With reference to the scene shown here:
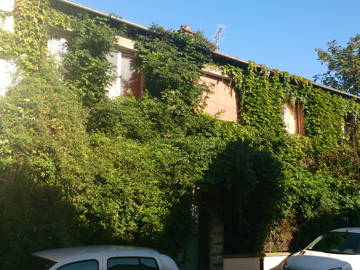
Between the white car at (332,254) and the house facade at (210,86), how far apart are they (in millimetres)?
2112

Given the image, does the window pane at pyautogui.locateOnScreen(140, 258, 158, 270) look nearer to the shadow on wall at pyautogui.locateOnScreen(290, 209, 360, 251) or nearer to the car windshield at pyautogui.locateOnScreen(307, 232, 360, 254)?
the car windshield at pyautogui.locateOnScreen(307, 232, 360, 254)

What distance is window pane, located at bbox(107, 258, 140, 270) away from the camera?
17.6 feet

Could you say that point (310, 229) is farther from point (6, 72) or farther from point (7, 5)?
point (7, 5)

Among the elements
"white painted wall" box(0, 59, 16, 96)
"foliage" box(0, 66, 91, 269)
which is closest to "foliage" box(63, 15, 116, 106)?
"white painted wall" box(0, 59, 16, 96)

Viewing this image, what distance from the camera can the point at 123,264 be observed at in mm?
5473

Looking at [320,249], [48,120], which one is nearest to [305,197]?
[320,249]

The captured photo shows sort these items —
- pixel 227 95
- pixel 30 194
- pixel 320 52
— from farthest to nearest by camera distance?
pixel 320 52 < pixel 227 95 < pixel 30 194

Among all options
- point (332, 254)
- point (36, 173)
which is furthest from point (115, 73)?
point (332, 254)

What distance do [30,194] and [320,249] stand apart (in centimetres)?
702

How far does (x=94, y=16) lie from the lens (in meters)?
12.2

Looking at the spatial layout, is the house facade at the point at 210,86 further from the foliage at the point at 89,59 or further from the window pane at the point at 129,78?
the foliage at the point at 89,59

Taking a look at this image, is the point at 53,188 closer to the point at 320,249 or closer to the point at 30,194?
the point at 30,194

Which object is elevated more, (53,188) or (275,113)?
(275,113)

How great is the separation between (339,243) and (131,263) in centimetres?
676
